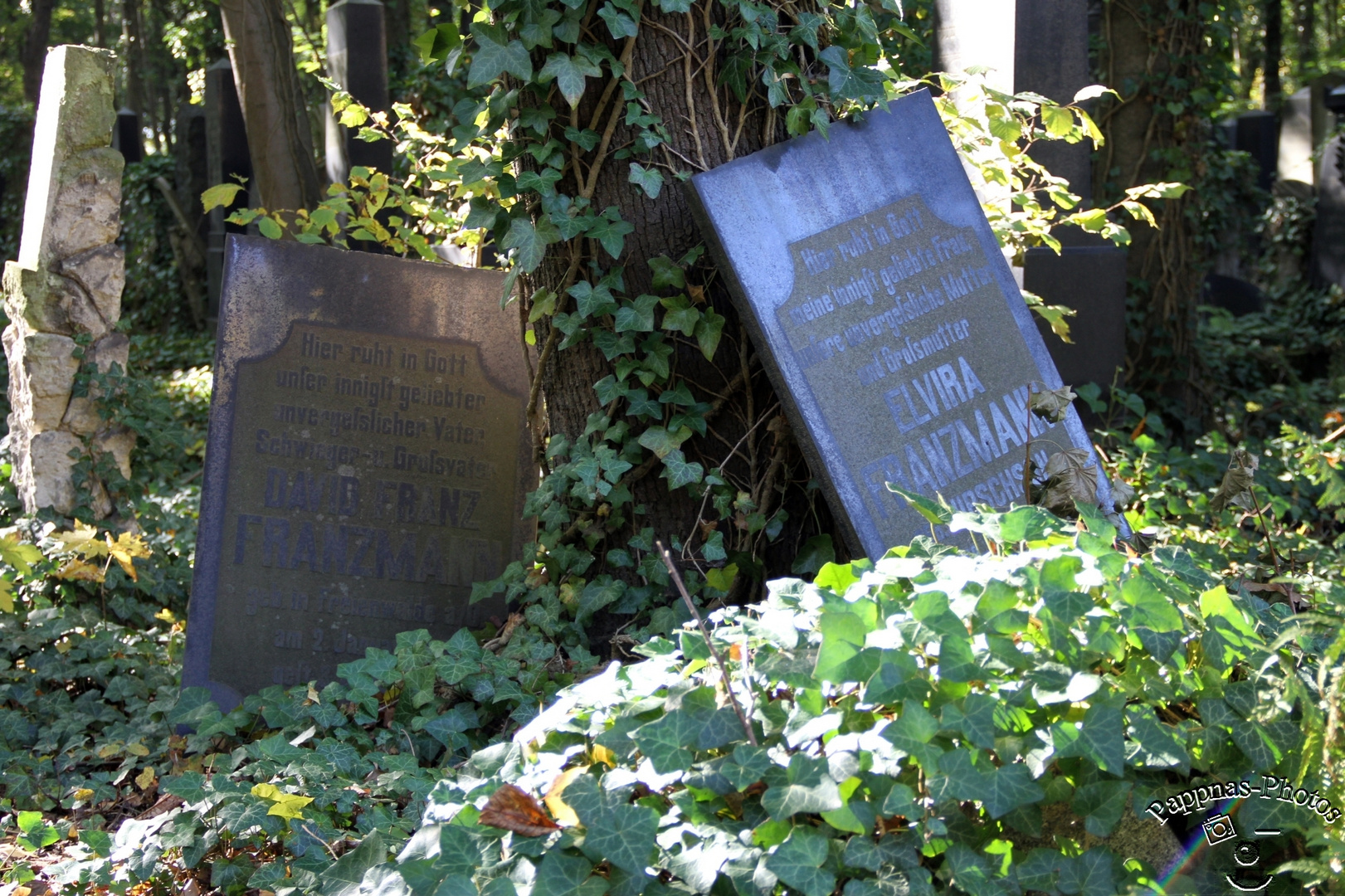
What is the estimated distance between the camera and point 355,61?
8367 mm

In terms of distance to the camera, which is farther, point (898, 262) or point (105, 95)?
point (105, 95)

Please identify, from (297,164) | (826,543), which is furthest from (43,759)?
(297,164)

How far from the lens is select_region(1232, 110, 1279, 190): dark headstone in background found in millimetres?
15523

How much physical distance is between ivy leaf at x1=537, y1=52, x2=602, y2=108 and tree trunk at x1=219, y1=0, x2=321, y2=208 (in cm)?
365

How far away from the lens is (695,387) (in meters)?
3.23

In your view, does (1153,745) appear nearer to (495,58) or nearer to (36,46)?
(495,58)

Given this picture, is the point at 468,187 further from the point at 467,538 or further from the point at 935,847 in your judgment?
the point at 935,847

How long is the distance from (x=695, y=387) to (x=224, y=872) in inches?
67.6

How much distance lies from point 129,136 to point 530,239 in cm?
1390

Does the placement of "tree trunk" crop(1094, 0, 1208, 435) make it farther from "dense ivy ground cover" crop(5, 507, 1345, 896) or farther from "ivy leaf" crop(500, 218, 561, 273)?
"dense ivy ground cover" crop(5, 507, 1345, 896)

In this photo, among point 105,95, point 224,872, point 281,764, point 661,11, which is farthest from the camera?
point 105,95

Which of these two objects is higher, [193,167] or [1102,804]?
[193,167]

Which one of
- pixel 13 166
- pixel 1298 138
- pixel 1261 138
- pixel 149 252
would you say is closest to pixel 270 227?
pixel 149 252

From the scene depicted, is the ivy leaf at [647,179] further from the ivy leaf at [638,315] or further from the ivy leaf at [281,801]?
the ivy leaf at [281,801]
